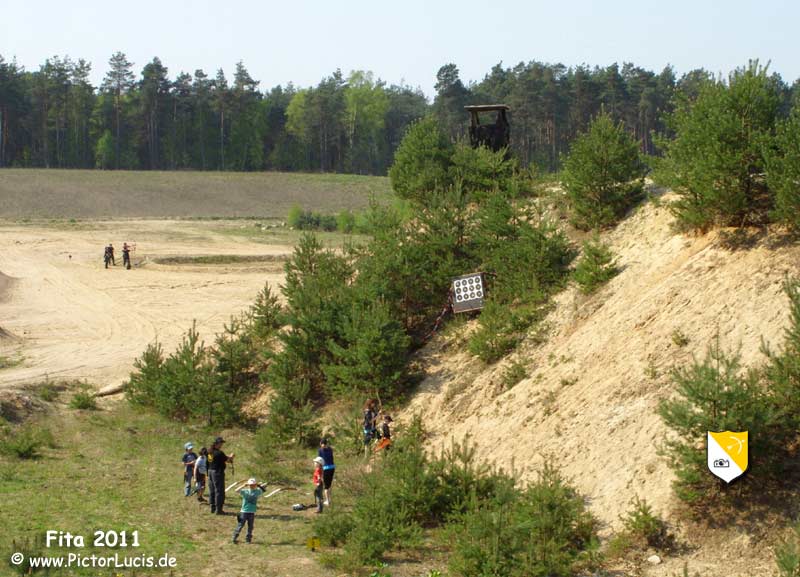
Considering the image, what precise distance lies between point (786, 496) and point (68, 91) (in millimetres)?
110952

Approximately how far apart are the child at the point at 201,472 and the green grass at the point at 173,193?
5983 centimetres

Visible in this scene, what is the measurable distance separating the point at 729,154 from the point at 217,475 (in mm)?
12213

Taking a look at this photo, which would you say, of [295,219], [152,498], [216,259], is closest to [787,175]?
[152,498]

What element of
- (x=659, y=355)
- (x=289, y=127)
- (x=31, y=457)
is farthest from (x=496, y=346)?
(x=289, y=127)

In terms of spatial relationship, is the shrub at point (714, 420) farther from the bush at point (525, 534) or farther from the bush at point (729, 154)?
the bush at point (729, 154)

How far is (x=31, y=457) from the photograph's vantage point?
70.2 feet

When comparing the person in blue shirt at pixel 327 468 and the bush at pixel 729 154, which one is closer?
the person in blue shirt at pixel 327 468

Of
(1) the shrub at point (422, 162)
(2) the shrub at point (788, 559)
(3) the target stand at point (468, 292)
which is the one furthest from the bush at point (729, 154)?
(1) the shrub at point (422, 162)

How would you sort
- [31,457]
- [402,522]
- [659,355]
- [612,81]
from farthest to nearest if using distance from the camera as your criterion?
1. [612,81]
2. [31,457]
3. [659,355]
4. [402,522]

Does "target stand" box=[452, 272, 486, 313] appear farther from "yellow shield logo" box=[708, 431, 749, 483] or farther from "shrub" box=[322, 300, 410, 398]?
"yellow shield logo" box=[708, 431, 749, 483]

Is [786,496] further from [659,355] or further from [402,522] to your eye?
[402,522]

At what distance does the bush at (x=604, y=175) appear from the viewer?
961 inches

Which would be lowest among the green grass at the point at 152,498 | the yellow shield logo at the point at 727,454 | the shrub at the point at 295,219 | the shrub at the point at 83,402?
the green grass at the point at 152,498

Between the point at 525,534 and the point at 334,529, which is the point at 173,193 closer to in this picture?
the point at 334,529
